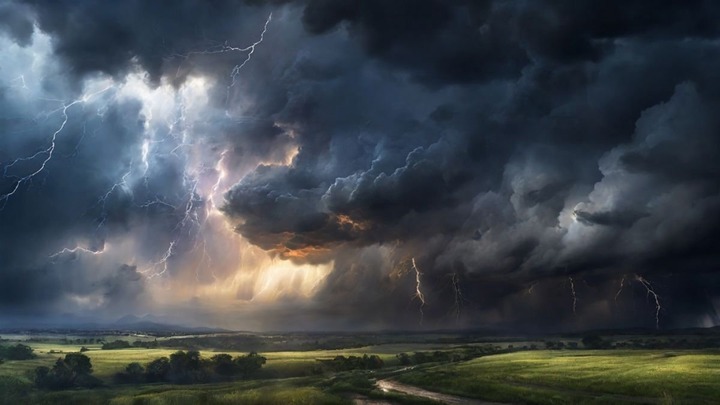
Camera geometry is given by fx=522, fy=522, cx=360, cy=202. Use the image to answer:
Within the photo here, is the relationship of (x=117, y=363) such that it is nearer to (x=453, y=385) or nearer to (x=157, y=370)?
(x=157, y=370)

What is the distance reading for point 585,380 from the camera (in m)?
87.3

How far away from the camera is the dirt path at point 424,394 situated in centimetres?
8444

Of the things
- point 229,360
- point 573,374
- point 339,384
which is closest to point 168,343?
point 229,360

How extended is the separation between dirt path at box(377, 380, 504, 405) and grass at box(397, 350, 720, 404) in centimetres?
209

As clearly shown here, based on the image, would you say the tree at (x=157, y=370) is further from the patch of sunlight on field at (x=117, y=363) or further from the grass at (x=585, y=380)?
the grass at (x=585, y=380)

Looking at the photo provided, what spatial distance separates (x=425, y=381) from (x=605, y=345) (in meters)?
124

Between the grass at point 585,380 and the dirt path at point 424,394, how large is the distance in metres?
2.09

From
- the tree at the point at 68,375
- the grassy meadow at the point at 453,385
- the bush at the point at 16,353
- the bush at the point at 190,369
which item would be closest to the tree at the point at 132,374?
the bush at the point at 190,369

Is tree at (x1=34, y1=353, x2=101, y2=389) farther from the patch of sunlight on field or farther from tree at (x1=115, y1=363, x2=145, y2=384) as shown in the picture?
tree at (x1=115, y1=363, x2=145, y2=384)

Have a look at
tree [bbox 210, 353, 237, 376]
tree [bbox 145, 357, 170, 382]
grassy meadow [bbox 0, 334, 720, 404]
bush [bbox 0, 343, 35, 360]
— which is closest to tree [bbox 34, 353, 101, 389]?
grassy meadow [bbox 0, 334, 720, 404]

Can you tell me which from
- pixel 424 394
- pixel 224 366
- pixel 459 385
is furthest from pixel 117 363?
pixel 459 385

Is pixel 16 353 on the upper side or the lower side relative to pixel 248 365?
upper

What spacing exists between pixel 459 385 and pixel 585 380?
21.4m

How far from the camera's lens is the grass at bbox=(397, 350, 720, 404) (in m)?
74.9
